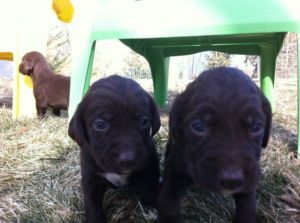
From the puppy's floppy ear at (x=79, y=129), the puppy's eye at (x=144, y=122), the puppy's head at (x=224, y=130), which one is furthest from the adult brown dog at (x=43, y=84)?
the puppy's head at (x=224, y=130)

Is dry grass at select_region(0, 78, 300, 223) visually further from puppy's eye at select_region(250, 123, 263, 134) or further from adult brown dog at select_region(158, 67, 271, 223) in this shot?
puppy's eye at select_region(250, 123, 263, 134)

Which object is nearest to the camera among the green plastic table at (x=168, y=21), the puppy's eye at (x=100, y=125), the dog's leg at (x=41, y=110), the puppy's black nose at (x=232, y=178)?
the puppy's black nose at (x=232, y=178)

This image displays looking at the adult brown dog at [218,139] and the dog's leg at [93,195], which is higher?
the adult brown dog at [218,139]

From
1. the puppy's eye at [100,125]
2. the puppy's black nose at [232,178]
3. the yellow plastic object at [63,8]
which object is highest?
the yellow plastic object at [63,8]

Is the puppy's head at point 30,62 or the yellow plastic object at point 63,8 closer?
the yellow plastic object at point 63,8

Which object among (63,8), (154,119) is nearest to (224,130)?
(154,119)

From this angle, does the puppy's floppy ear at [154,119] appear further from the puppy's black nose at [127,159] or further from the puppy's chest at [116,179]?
the puppy's black nose at [127,159]

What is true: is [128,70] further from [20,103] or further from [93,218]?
[93,218]
